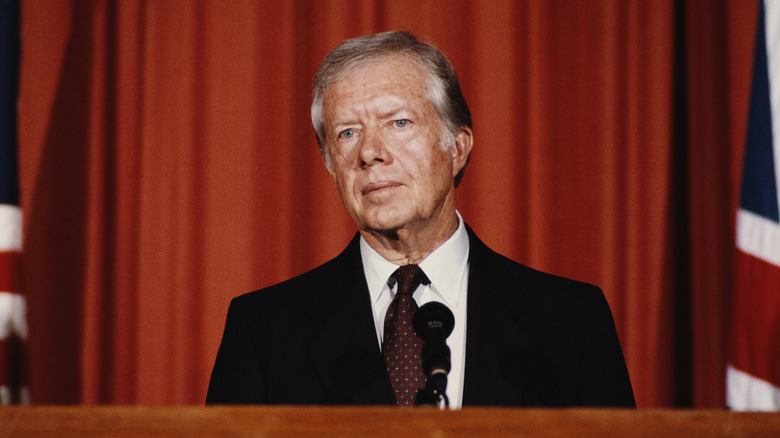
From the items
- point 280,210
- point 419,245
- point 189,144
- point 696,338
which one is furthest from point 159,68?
point 696,338

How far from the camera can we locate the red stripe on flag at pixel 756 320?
1.93 m

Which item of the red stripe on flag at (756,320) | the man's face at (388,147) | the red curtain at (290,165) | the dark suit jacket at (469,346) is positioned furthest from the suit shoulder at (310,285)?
the red stripe on flag at (756,320)

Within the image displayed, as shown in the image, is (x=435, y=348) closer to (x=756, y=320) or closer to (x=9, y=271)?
(x=756, y=320)

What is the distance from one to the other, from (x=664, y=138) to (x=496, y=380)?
1.47 meters

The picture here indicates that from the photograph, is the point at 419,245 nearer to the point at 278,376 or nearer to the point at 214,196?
the point at 278,376

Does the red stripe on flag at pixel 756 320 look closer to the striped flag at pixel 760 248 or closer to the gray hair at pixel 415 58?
the striped flag at pixel 760 248

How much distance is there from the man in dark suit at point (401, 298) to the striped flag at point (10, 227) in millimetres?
828

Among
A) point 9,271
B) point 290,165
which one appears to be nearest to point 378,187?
point 290,165

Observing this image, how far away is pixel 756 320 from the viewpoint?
6.41 ft

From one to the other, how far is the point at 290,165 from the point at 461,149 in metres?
0.93

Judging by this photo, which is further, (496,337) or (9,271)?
(9,271)

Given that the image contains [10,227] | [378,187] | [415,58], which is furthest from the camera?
[10,227]

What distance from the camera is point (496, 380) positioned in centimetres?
142

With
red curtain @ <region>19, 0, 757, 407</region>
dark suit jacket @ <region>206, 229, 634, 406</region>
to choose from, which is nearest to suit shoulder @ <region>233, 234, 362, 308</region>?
dark suit jacket @ <region>206, 229, 634, 406</region>
